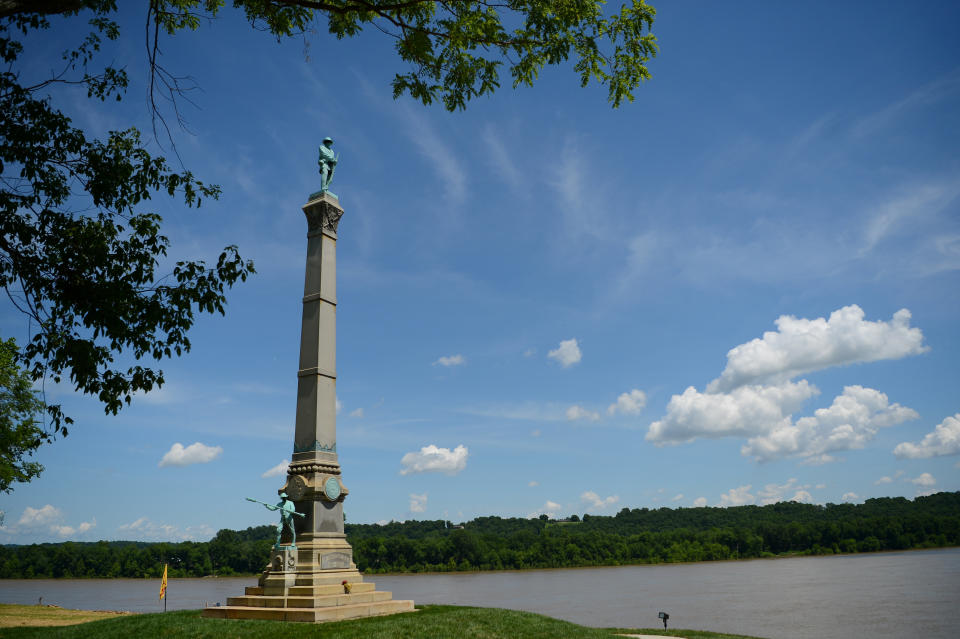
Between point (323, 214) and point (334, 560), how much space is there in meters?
11.2

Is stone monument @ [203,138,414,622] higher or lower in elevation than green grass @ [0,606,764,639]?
higher

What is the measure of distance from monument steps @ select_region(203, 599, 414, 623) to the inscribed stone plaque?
68.1 inches

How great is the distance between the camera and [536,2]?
9.13 m

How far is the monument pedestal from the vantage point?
677 inches

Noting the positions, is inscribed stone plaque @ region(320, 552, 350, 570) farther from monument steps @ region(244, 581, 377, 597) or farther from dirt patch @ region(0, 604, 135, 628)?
dirt patch @ region(0, 604, 135, 628)

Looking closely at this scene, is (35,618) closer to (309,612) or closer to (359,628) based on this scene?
(309,612)

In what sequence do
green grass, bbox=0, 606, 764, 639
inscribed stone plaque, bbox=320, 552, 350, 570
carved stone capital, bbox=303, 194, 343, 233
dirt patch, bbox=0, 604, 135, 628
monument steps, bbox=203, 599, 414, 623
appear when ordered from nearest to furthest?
green grass, bbox=0, 606, 764, 639
monument steps, bbox=203, 599, 414, 623
inscribed stone plaque, bbox=320, 552, 350, 570
carved stone capital, bbox=303, 194, 343, 233
dirt patch, bbox=0, 604, 135, 628

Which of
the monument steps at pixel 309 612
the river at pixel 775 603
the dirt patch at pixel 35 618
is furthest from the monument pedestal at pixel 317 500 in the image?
the river at pixel 775 603

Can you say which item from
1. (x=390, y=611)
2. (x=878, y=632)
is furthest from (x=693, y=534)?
(x=390, y=611)

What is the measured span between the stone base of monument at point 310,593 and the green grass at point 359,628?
2.29ft

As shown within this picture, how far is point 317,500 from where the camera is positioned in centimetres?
1912

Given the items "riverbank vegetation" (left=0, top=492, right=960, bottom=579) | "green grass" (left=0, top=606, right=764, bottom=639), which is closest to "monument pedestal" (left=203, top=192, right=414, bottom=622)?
"green grass" (left=0, top=606, right=764, bottom=639)

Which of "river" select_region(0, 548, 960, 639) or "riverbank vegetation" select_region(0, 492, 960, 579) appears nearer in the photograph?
"river" select_region(0, 548, 960, 639)

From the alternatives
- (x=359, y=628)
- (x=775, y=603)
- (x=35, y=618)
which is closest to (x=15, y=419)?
(x=35, y=618)
